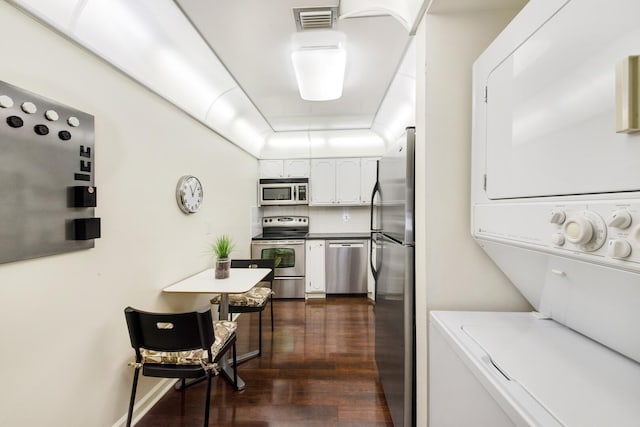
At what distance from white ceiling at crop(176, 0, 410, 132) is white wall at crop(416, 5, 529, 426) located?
0.82 metres

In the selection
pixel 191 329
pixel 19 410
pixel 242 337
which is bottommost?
pixel 242 337

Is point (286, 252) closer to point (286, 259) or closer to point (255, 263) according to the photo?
point (286, 259)

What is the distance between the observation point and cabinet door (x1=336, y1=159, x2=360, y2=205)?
4.49 m

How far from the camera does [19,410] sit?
112 centimetres

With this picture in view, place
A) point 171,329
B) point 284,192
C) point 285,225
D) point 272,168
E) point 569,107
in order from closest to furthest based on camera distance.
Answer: point 569,107 → point 171,329 → point 284,192 → point 272,168 → point 285,225

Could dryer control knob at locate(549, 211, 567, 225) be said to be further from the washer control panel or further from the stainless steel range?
the stainless steel range

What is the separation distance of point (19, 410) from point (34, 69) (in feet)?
4.75

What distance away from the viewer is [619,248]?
1.79ft

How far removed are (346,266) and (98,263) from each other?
3.20 m

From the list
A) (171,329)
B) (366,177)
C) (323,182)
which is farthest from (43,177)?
(366,177)

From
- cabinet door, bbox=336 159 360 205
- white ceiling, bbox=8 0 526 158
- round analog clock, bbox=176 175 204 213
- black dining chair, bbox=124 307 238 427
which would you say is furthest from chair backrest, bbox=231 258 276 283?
cabinet door, bbox=336 159 360 205

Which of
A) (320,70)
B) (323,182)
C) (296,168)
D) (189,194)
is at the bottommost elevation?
(189,194)

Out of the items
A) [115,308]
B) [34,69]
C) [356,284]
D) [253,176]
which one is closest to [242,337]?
[115,308]

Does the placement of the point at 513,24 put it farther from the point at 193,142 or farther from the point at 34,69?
the point at 193,142
